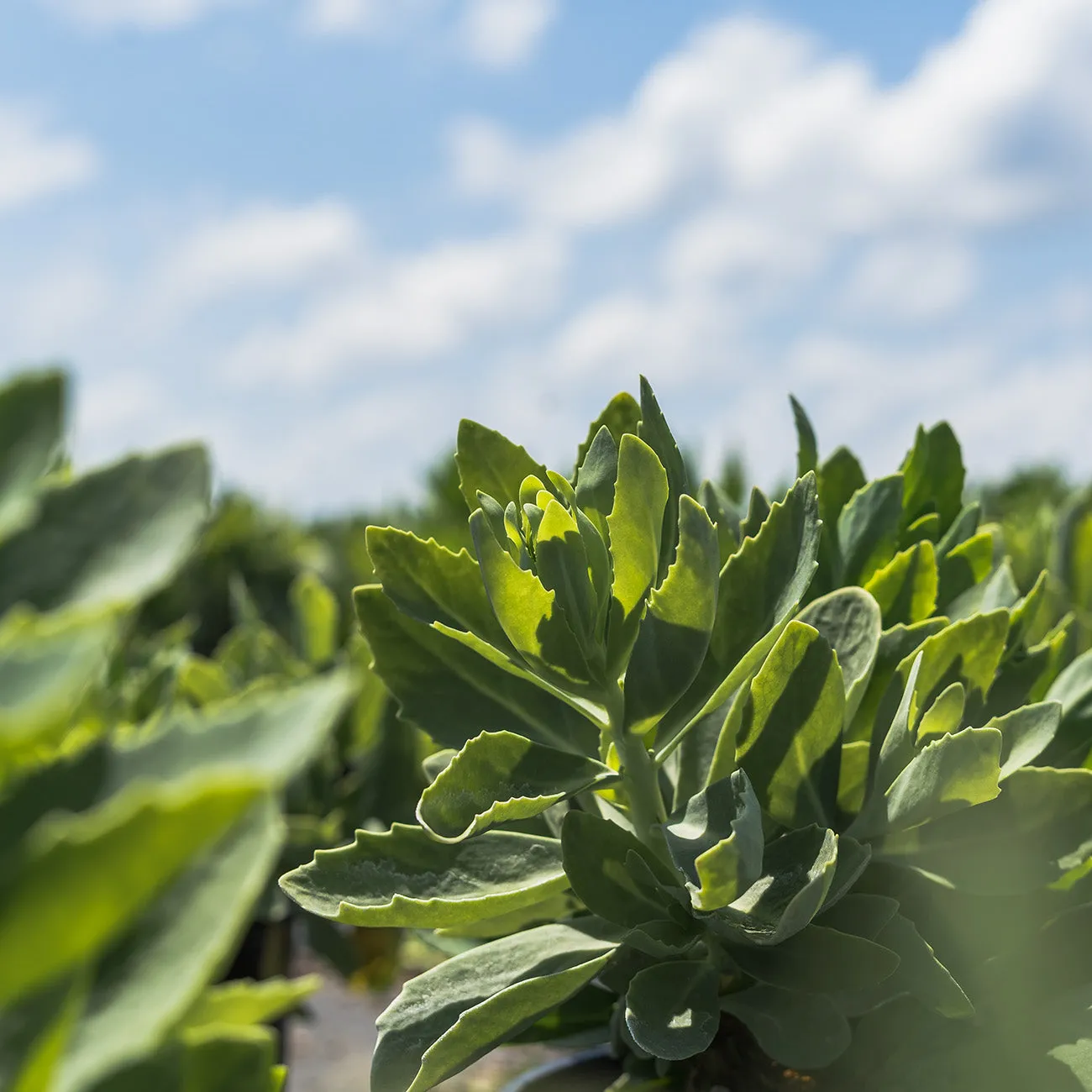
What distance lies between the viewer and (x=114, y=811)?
11.7 inches

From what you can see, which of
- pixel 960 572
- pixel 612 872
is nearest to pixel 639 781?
pixel 612 872

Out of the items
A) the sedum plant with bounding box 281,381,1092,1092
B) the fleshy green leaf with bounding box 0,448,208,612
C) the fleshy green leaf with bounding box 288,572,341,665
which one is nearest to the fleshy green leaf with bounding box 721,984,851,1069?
the sedum plant with bounding box 281,381,1092,1092

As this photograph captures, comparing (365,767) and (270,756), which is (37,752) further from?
(365,767)

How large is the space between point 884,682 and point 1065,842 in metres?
0.16

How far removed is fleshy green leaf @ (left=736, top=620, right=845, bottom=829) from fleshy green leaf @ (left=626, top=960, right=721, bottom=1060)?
12 cm

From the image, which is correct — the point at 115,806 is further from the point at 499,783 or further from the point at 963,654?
the point at 963,654

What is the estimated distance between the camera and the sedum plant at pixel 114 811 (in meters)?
0.30

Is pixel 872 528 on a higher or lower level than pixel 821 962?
higher

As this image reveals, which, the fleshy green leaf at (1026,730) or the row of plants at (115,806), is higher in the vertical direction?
the row of plants at (115,806)

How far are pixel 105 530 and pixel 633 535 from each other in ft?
1.25

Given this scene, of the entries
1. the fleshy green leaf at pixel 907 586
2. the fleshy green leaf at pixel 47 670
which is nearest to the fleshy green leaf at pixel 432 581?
the fleshy green leaf at pixel 907 586

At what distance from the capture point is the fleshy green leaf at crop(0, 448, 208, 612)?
0.43 meters

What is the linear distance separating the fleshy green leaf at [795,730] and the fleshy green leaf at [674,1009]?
12cm

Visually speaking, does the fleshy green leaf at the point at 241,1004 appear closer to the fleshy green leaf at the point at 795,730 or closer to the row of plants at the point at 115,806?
the row of plants at the point at 115,806
